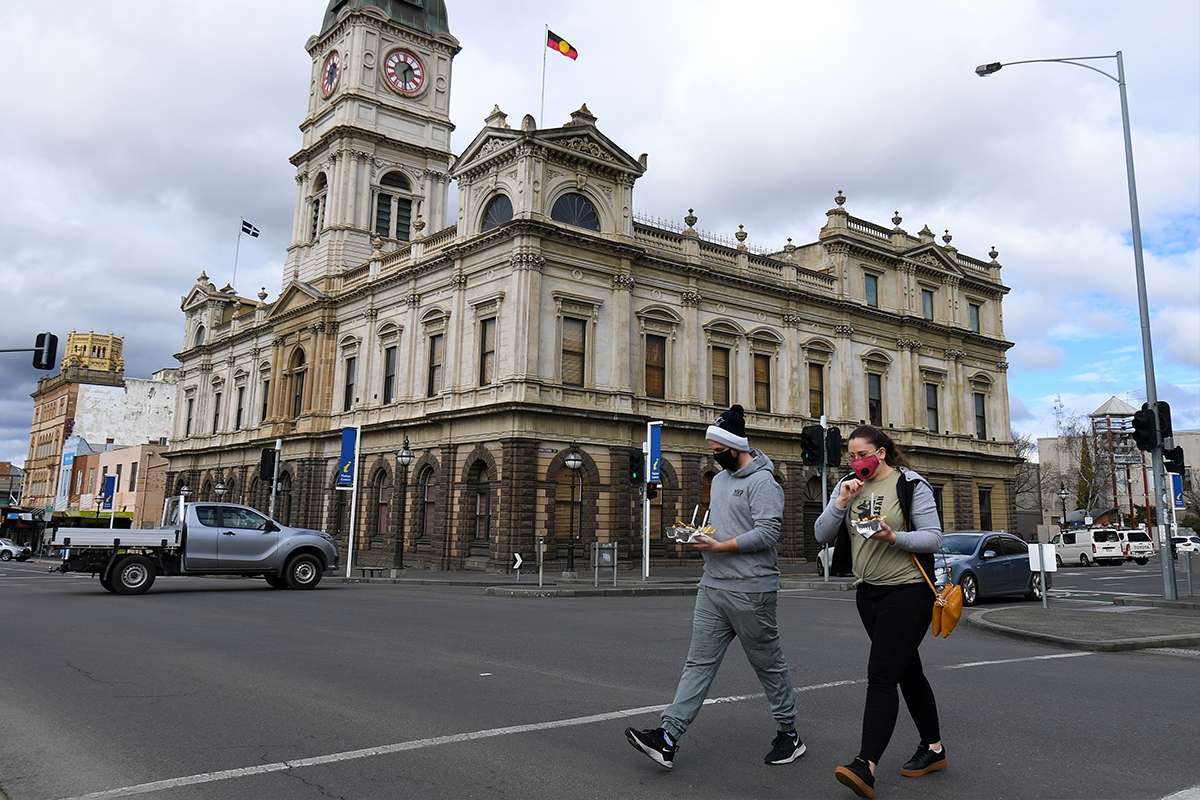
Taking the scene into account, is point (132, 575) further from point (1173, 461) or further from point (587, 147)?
point (1173, 461)

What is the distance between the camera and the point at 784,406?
1470 inches

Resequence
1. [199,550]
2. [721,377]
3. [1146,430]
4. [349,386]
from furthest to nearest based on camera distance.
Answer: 1. [349,386]
2. [721,377]
3. [199,550]
4. [1146,430]

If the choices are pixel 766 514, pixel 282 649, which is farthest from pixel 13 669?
pixel 766 514

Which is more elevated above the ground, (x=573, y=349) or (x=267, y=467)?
(x=573, y=349)

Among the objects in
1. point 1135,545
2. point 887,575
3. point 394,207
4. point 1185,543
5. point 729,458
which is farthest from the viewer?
point 394,207

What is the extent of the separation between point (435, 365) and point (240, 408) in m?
19.2

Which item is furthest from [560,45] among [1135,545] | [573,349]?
[1135,545]

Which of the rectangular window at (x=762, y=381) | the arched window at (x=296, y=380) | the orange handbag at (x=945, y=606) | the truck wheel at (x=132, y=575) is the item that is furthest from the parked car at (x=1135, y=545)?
the orange handbag at (x=945, y=606)

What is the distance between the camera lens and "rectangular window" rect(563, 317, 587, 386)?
31375mm

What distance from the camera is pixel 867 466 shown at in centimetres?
505

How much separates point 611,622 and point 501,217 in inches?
847

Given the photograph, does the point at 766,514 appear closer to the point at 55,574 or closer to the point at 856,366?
the point at 55,574

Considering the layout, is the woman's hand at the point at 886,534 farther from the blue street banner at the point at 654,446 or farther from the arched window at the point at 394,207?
the arched window at the point at 394,207

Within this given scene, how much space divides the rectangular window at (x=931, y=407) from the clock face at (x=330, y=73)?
3436 centimetres
